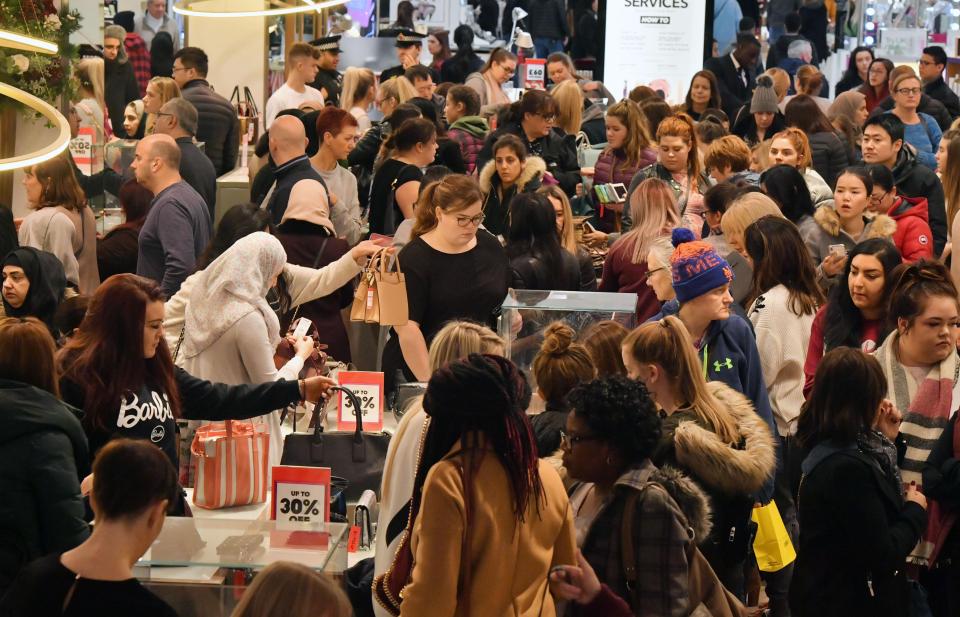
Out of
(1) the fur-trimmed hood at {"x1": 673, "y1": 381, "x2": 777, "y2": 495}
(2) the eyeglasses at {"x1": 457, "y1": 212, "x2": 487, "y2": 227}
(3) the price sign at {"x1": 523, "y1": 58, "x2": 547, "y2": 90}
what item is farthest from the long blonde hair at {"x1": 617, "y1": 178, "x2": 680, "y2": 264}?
(3) the price sign at {"x1": 523, "y1": 58, "x2": 547, "y2": 90}

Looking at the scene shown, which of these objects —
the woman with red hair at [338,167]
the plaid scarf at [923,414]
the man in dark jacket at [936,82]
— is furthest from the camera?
the man in dark jacket at [936,82]

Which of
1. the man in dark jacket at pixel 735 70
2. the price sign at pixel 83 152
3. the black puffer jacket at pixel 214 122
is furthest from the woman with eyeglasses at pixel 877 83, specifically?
the price sign at pixel 83 152

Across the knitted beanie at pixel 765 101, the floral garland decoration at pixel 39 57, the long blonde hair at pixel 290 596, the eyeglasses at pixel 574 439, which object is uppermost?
the floral garland decoration at pixel 39 57

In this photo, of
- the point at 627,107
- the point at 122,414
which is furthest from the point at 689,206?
the point at 122,414

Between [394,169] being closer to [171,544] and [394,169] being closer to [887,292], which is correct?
[887,292]

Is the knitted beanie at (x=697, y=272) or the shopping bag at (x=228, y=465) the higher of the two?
the knitted beanie at (x=697, y=272)

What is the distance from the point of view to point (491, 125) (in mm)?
10375

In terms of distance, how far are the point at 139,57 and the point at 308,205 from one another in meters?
7.25

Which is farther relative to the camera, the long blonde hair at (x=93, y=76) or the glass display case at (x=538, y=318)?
the long blonde hair at (x=93, y=76)

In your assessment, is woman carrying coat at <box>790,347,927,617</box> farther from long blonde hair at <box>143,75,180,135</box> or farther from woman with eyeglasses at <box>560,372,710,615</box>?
long blonde hair at <box>143,75,180,135</box>

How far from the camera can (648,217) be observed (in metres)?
6.25

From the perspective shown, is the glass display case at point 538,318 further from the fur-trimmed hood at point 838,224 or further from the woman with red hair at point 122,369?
the fur-trimmed hood at point 838,224

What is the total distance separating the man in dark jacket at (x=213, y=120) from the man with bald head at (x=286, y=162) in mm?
2399

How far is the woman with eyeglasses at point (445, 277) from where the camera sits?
5.28m
